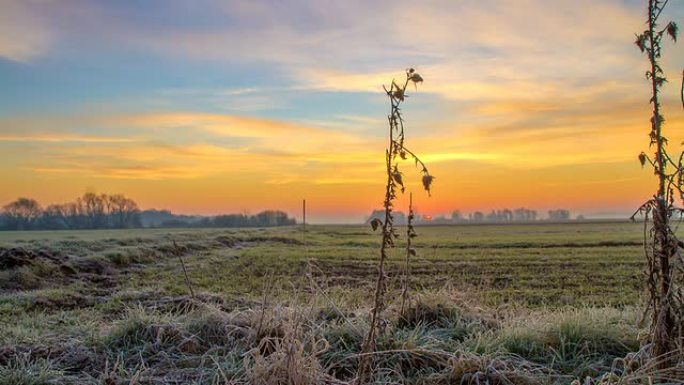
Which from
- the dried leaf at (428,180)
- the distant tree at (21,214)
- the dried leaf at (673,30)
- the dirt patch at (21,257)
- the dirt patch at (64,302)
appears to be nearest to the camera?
the dried leaf at (428,180)

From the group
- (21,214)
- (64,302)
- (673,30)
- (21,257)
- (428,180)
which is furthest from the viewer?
(21,214)

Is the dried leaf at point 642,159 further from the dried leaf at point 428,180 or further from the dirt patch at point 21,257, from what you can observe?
the dirt patch at point 21,257

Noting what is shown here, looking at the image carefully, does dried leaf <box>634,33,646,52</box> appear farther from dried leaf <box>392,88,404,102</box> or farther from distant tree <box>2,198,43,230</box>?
distant tree <box>2,198,43,230</box>

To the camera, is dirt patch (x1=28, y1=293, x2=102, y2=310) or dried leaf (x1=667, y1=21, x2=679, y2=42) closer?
dried leaf (x1=667, y1=21, x2=679, y2=42)

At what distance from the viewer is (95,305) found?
1219 cm

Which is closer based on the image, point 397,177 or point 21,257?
point 397,177

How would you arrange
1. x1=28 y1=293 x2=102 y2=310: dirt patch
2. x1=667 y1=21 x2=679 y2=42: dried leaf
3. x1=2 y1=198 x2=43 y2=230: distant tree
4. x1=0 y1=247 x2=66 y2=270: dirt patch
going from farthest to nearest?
x1=2 y1=198 x2=43 y2=230: distant tree
x1=0 y1=247 x2=66 y2=270: dirt patch
x1=28 y1=293 x2=102 y2=310: dirt patch
x1=667 y1=21 x2=679 y2=42: dried leaf

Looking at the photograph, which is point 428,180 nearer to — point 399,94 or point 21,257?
point 399,94

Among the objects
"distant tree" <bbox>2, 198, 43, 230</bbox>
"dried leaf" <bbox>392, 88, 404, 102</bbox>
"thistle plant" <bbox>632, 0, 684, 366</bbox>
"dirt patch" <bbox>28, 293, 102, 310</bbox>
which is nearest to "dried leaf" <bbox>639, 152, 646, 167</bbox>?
"thistle plant" <bbox>632, 0, 684, 366</bbox>

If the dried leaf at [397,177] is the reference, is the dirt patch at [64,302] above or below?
below

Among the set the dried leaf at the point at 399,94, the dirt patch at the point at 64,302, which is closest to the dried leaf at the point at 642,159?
the dried leaf at the point at 399,94

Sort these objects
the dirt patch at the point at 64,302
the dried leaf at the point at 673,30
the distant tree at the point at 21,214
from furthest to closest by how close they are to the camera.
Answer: the distant tree at the point at 21,214
the dirt patch at the point at 64,302
the dried leaf at the point at 673,30

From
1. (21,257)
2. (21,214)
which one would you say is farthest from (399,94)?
(21,214)

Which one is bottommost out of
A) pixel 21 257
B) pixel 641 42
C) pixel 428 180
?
pixel 21 257
